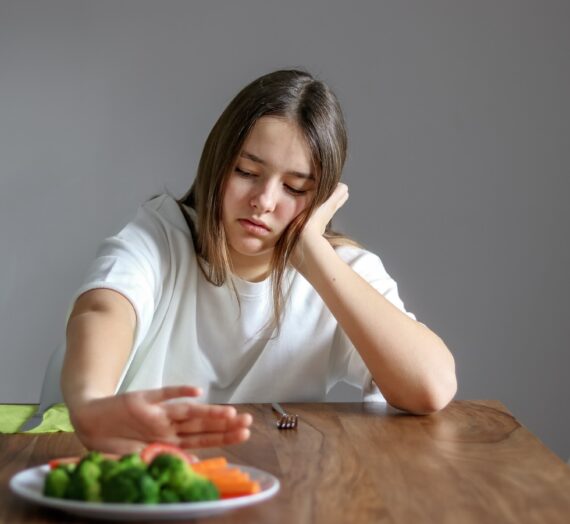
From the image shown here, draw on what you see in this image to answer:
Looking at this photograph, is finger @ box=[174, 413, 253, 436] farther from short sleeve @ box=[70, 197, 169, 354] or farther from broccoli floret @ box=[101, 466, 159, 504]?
short sleeve @ box=[70, 197, 169, 354]

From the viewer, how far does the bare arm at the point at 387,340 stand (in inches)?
69.4

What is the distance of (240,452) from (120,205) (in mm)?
2360

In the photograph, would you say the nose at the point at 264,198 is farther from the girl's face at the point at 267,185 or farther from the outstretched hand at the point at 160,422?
the outstretched hand at the point at 160,422

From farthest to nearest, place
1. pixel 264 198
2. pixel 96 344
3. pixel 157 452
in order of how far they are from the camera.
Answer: pixel 264 198 → pixel 96 344 → pixel 157 452

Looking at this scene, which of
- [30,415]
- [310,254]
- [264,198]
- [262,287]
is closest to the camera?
[30,415]

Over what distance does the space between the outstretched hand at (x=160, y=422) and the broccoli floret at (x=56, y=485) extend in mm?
156

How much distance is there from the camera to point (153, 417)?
3.83 feet

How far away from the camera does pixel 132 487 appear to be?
966mm

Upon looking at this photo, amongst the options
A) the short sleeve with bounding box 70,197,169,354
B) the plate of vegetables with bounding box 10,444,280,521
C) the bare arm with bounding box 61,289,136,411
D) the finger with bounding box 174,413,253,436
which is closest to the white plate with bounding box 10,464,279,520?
the plate of vegetables with bounding box 10,444,280,521

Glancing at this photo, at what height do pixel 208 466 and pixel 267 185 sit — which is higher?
pixel 267 185

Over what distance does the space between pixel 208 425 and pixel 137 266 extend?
73cm

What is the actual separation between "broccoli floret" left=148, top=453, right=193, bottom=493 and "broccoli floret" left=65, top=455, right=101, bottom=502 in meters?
0.05

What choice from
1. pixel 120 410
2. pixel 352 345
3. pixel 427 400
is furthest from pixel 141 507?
pixel 352 345

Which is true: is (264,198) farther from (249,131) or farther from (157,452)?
(157,452)
